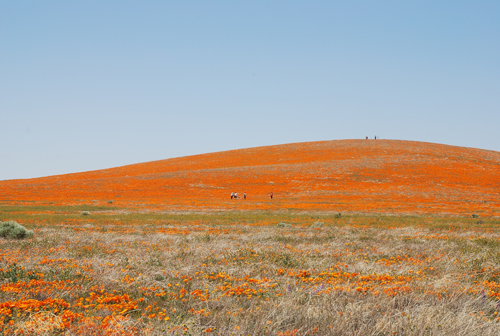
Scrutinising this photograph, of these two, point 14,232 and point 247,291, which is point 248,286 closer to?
point 247,291

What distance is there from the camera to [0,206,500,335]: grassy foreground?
5137 millimetres

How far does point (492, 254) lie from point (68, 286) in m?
12.4

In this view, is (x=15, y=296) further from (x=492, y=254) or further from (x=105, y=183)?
(x=105, y=183)

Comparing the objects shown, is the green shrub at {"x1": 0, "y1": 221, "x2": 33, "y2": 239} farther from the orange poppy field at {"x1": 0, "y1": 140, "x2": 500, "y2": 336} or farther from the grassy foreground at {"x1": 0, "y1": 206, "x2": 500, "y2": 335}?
the grassy foreground at {"x1": 0, "y1": 206, "x2": 500, "y2": 335}

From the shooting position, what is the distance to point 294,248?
12.8 m

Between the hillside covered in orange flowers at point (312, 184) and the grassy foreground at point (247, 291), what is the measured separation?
30582mm

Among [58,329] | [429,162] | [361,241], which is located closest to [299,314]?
[58,329]

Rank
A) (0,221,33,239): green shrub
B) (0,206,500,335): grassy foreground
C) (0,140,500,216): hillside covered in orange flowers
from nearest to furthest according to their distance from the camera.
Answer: (0,206,500,335): grassy foreground → (0,221,33,239): green shrub → (0,140,500,216): hillside covered in orange flowers

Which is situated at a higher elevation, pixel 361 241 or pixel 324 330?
pixel 324 330

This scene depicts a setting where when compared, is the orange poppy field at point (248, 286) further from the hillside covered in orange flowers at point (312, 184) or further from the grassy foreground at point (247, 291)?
the hillside covered in orange flowers at point (312, 184)

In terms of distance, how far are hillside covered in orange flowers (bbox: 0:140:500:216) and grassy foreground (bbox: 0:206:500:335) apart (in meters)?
30.6

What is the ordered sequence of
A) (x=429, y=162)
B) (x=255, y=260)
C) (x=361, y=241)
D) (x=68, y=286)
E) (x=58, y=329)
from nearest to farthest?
(x=58, y=329) < (x=68, y=286) < (x=255, y=260) < (x=361, y=241) < (x=429, y=162)

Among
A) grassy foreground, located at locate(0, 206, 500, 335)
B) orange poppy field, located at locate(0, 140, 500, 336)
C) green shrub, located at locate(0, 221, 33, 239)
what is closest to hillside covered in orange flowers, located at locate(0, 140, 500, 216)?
green shrub, located at locate(0, 221, 33, 239)

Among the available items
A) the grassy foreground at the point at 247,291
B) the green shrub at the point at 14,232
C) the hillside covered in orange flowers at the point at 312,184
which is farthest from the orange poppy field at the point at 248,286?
the hillside covered in orange flowers at the point at 312,184
